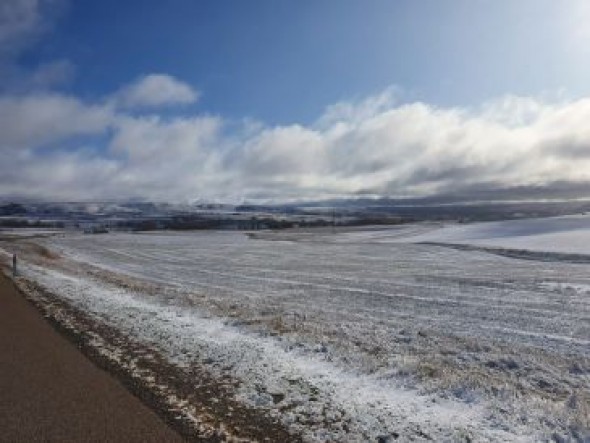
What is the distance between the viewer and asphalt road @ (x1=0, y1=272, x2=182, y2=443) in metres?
8.01

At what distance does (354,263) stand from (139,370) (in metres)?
32.2

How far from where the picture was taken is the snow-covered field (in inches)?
345

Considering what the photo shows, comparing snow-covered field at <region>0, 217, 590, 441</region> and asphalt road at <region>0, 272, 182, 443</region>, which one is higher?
asphalt road at <region>0, 272, 182, 443</region>

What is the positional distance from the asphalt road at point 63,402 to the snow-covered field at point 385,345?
1.78m

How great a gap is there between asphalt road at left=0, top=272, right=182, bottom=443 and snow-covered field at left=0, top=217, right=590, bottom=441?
178cm

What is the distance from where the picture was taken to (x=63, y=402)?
30.2 feet

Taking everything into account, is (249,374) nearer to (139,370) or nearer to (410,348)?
(139,370)

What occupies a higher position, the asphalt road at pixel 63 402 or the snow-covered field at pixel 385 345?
the asphalt road at pixel 63 402

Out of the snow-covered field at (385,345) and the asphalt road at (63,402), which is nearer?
the asphalt road at (63,402)

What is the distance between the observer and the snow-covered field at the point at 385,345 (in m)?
8.76

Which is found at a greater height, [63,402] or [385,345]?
[63,402]

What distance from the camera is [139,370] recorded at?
11.3 m

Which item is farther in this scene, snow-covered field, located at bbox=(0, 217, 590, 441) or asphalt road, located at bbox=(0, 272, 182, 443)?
snow-covered field, located at bbox=(0, 217, 590, 441)

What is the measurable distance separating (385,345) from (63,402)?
7.04m
